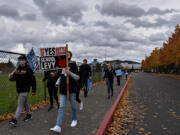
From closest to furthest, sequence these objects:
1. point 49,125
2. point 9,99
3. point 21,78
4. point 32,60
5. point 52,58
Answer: point 21,78 < point 49,125 < point 52,58 < point 32,60 < point 9,99

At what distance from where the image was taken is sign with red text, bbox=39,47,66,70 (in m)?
4.91

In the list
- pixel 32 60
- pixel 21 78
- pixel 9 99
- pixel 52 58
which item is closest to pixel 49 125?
pixel 21 78

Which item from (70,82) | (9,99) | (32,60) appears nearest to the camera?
(70,82)

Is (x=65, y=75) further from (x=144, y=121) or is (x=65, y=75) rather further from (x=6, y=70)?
(x=144, y=121)

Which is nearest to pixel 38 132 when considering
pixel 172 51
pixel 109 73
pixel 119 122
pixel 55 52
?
pixel 55 52

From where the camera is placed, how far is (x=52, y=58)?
17.1 feet

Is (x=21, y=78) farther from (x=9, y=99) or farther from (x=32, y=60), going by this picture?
(x=9, y=99)

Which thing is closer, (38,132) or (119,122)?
(38,132)

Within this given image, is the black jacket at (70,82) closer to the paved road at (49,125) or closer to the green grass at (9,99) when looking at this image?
the paved road at (49,125)

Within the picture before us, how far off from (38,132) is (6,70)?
8.24 feet

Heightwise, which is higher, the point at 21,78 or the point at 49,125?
the point at 21,78

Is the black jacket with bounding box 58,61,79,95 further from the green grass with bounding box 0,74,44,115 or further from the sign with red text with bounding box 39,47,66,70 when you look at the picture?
the green grass with bounding box 0,74,44,115

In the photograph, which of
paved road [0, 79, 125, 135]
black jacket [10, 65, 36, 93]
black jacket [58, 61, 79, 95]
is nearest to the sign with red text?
black jacket [58, 61, 79, 95]

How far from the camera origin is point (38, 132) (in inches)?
175
